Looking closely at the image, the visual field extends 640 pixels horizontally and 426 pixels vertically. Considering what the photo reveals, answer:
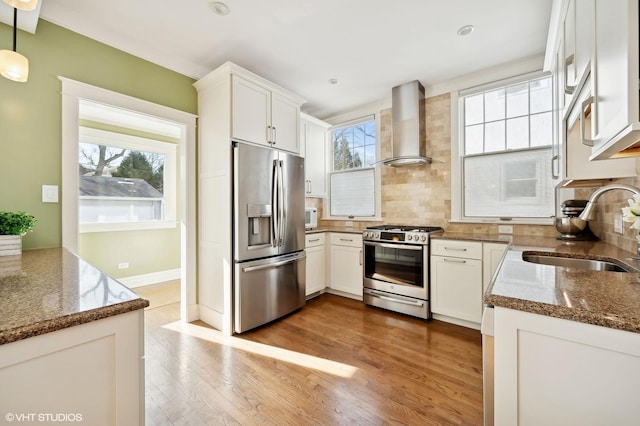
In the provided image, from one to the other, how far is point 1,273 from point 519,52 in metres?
4.09

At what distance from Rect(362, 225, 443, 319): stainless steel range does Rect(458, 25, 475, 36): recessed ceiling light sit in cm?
187

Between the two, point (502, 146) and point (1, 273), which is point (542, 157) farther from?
point (1, 273)

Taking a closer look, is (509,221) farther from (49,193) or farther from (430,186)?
(49,193)

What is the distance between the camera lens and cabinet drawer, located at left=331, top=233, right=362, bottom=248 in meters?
3.44

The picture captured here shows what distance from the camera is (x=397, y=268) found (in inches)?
119

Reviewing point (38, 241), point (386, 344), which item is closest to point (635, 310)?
point (386, 344)

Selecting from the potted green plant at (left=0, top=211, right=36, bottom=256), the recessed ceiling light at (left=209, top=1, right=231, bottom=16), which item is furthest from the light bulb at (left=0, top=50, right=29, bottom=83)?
the recessed ceiling light at (left=209, top=1, right=231, bottom=16)

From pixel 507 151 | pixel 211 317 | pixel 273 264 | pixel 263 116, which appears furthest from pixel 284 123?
pixel 507 151

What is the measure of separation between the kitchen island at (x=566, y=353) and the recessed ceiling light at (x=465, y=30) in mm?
2292

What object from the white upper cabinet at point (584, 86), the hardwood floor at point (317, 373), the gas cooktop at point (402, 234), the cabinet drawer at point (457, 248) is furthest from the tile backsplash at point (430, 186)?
the hardwood floor at point (317, 373)

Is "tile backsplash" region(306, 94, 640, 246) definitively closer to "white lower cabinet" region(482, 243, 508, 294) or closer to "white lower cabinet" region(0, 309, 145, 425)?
"white lower cabinet" region(482, 243, 508, 294)

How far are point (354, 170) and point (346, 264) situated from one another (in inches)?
57.2

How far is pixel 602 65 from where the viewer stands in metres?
0.85

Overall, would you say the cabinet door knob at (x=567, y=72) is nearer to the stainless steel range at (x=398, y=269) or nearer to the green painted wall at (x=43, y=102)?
the stainless steel range at (x=398, y=269)
